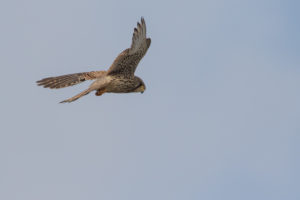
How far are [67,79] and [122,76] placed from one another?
6.31ft

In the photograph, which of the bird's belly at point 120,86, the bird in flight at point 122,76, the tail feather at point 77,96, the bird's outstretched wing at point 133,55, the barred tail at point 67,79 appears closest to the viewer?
the tail feather at point 77,96

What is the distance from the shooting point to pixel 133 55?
18.8 m

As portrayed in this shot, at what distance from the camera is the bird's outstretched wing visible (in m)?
18.2

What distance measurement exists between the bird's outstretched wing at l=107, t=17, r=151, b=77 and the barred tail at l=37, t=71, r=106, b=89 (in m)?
1.46

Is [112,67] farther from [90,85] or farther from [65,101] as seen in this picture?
[65,101]

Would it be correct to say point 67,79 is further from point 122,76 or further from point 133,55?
point 133,55

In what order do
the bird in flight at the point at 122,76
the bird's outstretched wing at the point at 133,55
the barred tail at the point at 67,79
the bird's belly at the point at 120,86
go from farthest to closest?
the barred tail at the point at 67,79
the bird's belly at the point at 120,86
the bird in flight at the point at 122,76
the bird's outstretched wing at the point at 133,55

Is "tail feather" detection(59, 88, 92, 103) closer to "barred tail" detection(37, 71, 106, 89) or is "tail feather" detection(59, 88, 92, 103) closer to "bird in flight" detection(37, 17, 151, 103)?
"bird in flight" detection(37, 17, 151, 103)

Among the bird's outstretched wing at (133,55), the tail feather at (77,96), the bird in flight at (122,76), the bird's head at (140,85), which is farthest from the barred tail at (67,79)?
the tail feather at (77,96)

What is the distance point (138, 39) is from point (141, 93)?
282 cm

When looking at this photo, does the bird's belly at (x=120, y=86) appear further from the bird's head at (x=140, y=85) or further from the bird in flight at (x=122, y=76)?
the bird's head at (x=140, y=85)

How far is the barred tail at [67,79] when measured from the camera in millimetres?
19969

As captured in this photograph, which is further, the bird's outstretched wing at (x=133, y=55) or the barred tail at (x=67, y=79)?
the barred tail at (x=67, y=79)

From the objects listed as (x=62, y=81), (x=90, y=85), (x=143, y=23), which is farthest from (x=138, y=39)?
(x=62, y=81)
